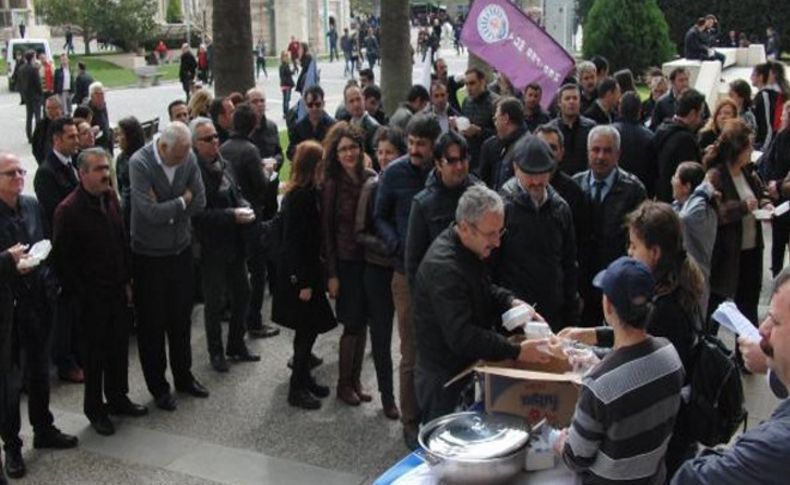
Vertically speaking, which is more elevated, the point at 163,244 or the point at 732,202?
the point at 732,202

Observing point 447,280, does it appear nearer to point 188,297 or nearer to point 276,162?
point 188,297

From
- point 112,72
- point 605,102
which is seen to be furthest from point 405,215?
point 112,72

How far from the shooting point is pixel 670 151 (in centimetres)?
812

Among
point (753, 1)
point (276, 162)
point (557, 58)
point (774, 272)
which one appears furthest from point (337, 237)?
point (753, 1)

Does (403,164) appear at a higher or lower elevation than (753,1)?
lower

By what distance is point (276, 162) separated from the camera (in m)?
9.57

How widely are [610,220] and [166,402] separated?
3512mm

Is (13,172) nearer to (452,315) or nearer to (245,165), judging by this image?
(245,165)

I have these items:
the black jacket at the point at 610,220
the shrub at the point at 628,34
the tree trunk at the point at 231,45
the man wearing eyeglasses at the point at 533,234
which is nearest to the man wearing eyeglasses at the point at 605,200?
the black jacket at the point at 610,220

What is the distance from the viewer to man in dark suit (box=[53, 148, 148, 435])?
618 cm

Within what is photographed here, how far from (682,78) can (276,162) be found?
4847mm

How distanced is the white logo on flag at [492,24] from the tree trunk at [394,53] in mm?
5441

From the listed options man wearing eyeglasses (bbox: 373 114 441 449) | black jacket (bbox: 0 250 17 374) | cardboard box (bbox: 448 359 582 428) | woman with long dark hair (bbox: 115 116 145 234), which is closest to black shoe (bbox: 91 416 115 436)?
black jacket (bbox: 0 250 17 374)

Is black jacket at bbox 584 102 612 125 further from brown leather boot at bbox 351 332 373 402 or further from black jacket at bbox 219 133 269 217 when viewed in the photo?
brown leather boot at bbox 351 332 373 402
